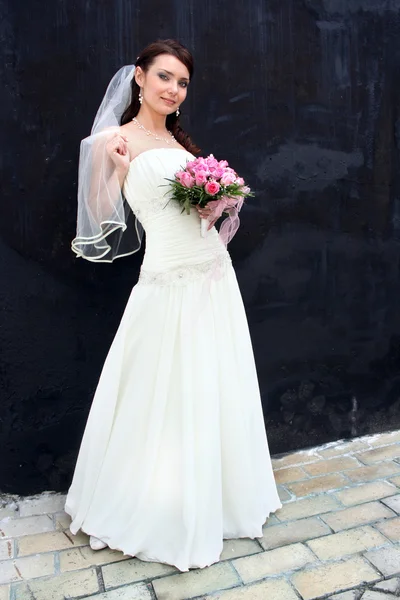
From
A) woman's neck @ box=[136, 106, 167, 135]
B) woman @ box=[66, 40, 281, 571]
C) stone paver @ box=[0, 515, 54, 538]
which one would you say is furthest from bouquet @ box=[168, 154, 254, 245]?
stone paver @ box=[0, 515, 54, 538]

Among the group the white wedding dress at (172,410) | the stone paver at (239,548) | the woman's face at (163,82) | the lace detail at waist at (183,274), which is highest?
the woman's face at (163,82)

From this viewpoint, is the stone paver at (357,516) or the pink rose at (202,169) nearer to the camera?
the pink rose at (202,169)

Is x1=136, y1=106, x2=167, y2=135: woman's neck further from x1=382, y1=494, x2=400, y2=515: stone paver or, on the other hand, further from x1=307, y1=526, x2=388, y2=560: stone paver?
x1=382, y1=494, x2=400, y2=515: stone paver

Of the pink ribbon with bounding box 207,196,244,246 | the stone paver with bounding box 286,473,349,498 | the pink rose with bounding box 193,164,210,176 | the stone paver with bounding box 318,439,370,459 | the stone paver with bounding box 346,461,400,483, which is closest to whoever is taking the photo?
the pink rose with bounding box 193,164,210,176

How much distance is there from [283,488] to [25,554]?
155 cm

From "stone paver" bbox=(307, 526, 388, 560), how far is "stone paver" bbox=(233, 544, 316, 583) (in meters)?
0.07

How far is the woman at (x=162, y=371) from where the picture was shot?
2.74 metres

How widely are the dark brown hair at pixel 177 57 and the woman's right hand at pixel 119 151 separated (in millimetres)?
297

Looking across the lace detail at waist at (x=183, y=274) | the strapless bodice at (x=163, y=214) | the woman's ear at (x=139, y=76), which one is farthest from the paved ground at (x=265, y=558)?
the woman's ear at (x=139, y=76)

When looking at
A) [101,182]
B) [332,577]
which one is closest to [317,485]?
[332,577]

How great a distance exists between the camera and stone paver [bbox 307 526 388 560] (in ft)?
9.13

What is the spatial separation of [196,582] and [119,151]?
209 cm

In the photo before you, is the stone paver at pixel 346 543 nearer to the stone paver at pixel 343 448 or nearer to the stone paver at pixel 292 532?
the stone paver at pixel 292 532

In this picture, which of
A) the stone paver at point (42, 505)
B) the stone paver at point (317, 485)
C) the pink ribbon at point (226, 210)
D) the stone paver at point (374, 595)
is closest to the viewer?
the stone paver at point (374, 595)
